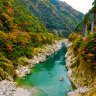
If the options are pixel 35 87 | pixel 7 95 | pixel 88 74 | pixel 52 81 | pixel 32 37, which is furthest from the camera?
pixel 32 37

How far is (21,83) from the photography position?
17625 millimetres

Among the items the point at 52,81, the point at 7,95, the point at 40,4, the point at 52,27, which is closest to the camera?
the point at 7,95

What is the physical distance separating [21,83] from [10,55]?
26.6 ft

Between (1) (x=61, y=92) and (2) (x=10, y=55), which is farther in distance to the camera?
(2) (x=10, y=55)

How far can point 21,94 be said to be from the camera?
14.0 metres

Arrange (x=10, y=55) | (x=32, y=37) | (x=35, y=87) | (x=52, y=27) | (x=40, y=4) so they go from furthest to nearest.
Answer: (x=40, y=4), (x=52, y=27), (x=32, y=37), (x=10, y=55), (x=35, y=87)

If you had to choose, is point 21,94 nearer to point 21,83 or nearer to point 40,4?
point 21,83

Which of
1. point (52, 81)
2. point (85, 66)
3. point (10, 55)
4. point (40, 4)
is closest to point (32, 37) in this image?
point (10, 55)

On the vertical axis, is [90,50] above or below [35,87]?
above

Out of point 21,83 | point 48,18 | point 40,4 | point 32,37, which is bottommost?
point 21,83

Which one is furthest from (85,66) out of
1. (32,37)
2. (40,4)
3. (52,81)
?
(40,4)

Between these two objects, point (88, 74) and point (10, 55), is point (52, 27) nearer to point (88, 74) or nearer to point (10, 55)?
point (10, 55)

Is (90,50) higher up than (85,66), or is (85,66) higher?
(90,50)

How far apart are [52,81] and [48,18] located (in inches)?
4279
